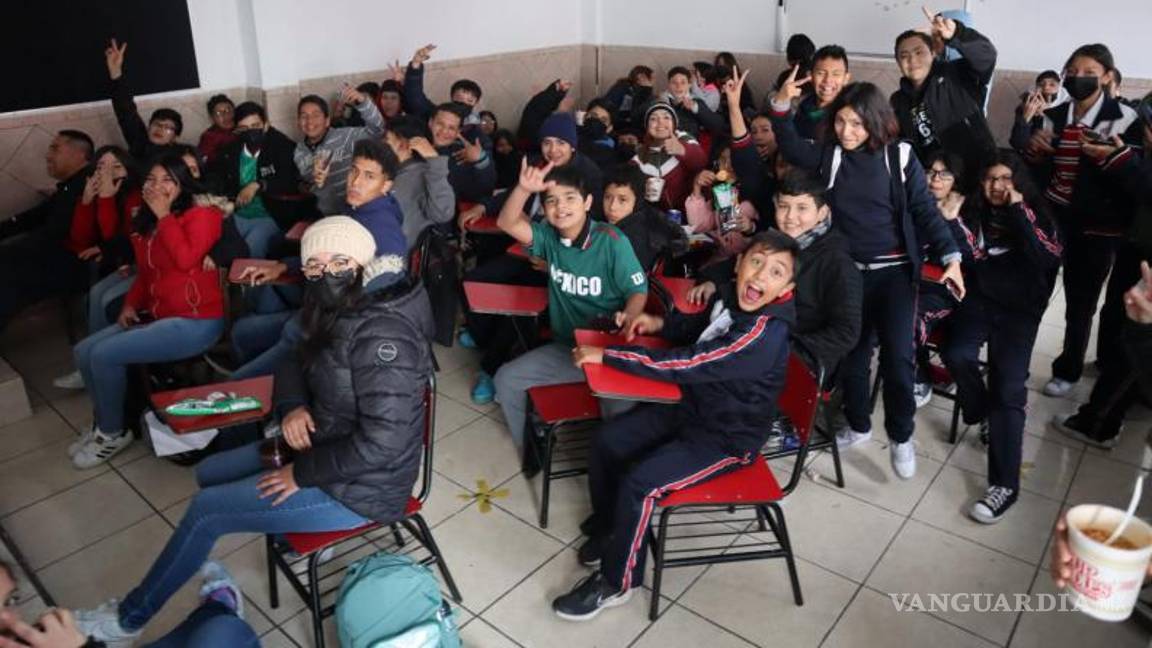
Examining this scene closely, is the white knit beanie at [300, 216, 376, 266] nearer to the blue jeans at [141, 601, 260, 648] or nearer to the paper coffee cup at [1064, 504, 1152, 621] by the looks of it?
the blue jeans at [141, 601, 260, 648]

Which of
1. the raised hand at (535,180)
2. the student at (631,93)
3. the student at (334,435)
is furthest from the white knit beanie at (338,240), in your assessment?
the student at (631,93)

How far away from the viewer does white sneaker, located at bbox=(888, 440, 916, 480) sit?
123 inches

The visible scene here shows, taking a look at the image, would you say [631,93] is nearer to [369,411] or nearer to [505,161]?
[505,161]

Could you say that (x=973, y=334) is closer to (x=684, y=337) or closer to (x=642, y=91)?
(x=684, y=337)

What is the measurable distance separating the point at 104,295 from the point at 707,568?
298 centimetres

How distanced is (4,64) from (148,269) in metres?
2.22

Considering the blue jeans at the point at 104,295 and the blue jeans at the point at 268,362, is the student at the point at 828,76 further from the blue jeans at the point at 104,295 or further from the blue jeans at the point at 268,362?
the blue jeans at the point at 104,295

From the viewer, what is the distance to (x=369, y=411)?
199cm

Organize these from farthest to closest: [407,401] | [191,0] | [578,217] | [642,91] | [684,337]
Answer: [642,91] → [191,0] → [578,217] → [684,337] → [407,401]

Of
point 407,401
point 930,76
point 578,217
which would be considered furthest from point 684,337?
point 930,76

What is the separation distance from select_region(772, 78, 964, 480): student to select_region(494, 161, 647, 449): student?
35.0 inches

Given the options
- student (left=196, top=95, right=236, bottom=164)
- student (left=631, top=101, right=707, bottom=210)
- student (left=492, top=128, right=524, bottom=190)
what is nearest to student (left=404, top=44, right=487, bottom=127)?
student (left=492, top=128, right=524, bottom=190)

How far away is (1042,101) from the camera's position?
458 cm

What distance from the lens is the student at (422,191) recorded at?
139 inches
